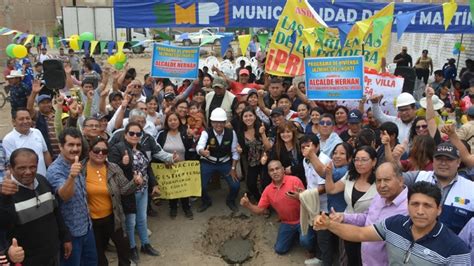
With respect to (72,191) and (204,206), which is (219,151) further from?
(72,191)

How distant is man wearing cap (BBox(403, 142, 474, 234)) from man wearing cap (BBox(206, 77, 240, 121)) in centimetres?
428

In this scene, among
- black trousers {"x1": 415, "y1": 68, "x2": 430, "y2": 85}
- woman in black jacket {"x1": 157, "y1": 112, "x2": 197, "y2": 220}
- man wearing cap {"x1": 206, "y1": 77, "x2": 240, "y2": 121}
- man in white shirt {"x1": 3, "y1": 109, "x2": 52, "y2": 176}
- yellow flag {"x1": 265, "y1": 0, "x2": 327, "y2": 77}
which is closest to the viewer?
man in white shirt {"x1": 3, "y1": 109, "x2": 52, "y2": 176}

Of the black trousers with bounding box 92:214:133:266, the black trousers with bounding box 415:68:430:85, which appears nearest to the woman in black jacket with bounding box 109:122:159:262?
the black trousers with bounding box 92:214:133:266

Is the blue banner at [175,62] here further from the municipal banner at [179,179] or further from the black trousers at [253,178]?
the black trousers at [253,178]

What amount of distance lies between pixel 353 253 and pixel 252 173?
250cm

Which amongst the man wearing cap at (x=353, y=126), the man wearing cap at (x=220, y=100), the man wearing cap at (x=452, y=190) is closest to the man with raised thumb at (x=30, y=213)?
the man wearing cap at (x=452, y=190)

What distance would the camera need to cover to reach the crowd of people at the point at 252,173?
3.26m

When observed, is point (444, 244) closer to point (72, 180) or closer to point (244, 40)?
point (72, 180)

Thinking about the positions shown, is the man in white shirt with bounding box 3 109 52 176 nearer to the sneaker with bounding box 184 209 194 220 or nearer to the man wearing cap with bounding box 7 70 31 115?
the sneaker with bounding box 184 209 194 220

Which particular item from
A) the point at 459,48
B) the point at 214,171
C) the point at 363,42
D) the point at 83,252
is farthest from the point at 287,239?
the point at 459,48

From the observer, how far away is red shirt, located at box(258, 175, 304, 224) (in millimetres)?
5426

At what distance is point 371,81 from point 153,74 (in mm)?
4049

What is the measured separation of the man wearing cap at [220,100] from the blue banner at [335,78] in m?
1.42

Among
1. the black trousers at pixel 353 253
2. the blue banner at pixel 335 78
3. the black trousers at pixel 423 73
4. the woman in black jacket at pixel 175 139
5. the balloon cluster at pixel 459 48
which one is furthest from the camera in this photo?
the balloon cluster at pixel 459 48
